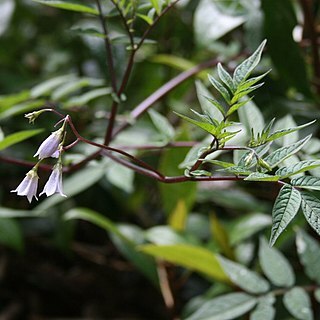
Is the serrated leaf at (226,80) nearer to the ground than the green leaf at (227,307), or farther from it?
farther from it

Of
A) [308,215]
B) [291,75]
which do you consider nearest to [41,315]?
[291,75]

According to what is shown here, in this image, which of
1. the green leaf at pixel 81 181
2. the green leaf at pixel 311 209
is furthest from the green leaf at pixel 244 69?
the green leaf at pixel 81 181

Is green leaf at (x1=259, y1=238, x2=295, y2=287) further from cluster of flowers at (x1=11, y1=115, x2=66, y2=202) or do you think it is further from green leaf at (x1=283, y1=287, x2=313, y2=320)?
cluster of flowers at (x1=11, y1=115, x2=66, y2=202)

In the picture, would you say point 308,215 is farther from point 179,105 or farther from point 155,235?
point 179,105

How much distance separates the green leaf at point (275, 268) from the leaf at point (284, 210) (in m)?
0.37

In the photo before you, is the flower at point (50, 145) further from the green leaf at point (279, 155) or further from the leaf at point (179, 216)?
the leaf at point (179, 216)

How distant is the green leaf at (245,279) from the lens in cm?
82

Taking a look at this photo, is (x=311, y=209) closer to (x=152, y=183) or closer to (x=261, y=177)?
(x=261, y=177)

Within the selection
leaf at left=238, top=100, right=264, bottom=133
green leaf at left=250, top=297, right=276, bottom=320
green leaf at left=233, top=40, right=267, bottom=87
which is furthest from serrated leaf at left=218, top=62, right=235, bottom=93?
green leaf at left=250, top=297, right=276, bottom=320

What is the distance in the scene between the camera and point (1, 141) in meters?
0.77

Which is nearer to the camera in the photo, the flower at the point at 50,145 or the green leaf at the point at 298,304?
the flower at the point at 50,145

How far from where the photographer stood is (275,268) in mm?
846

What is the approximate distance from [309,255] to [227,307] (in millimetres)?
159

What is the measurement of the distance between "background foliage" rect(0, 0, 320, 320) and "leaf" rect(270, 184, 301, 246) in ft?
0.58
